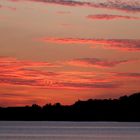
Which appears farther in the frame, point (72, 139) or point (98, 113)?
point (98, 113)

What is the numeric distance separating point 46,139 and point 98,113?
8465cm

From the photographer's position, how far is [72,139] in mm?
112375

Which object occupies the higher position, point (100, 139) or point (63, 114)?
point (63, 114)

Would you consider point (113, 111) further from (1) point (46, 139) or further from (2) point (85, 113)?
(1) point (46, 139)

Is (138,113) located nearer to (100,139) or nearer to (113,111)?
→ (113,111)

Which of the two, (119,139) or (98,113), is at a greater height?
(98,113)

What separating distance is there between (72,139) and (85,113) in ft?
284

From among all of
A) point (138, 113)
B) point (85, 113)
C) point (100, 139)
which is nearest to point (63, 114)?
point (85, 113)

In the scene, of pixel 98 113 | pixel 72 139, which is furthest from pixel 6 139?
pixel 98 113

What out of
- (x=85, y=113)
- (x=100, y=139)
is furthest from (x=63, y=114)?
(x=100, y=139)

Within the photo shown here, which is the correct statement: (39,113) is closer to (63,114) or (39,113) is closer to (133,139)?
(63,114)

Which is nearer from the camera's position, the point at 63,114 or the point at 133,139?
the point at 133,139

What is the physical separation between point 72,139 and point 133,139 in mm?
9952

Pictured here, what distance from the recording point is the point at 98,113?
19538 cm
